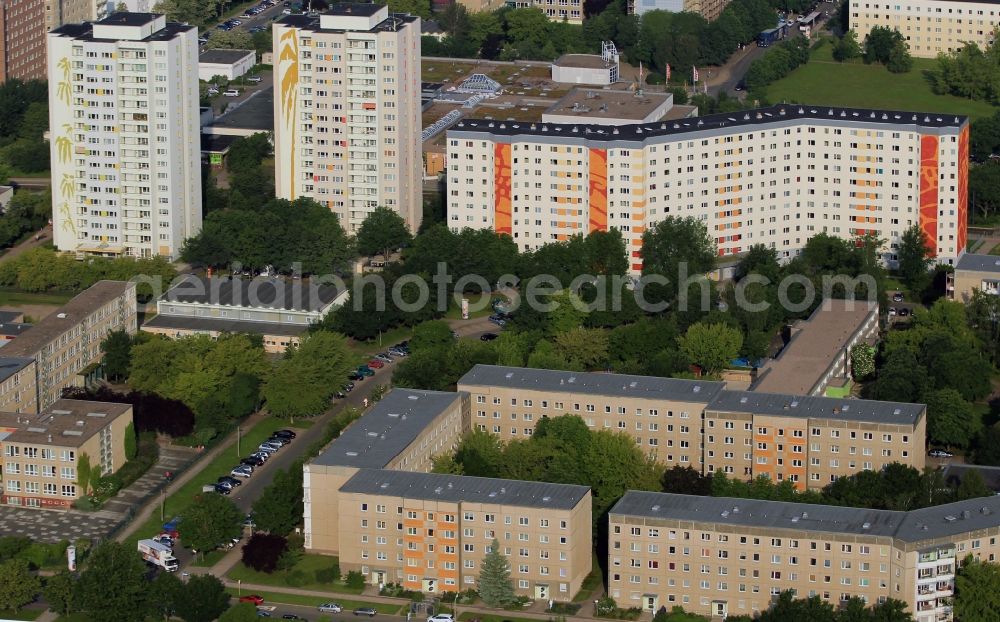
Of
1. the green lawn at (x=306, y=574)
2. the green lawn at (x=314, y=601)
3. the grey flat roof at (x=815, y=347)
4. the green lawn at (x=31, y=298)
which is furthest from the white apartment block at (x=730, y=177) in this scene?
the green lawn at (x=314, y=601)

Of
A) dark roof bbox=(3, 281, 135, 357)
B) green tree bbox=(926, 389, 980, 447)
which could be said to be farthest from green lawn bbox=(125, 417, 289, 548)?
green tree bbox=(926, 389, 980, 447)

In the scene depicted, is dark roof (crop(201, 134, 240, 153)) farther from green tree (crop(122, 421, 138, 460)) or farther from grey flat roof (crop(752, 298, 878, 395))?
green tree (crop(122, 421, 138, 460))

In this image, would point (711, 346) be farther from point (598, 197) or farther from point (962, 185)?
point (962, 185)

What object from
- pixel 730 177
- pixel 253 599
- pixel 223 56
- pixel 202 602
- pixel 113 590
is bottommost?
pixel 253 599

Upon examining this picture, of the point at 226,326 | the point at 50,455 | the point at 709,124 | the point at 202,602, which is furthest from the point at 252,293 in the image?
the point at 202,602

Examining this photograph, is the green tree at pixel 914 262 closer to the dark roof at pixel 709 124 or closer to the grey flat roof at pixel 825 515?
the dark roof at pixel 709 124

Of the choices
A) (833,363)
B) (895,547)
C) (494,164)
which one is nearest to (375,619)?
(895,547)
